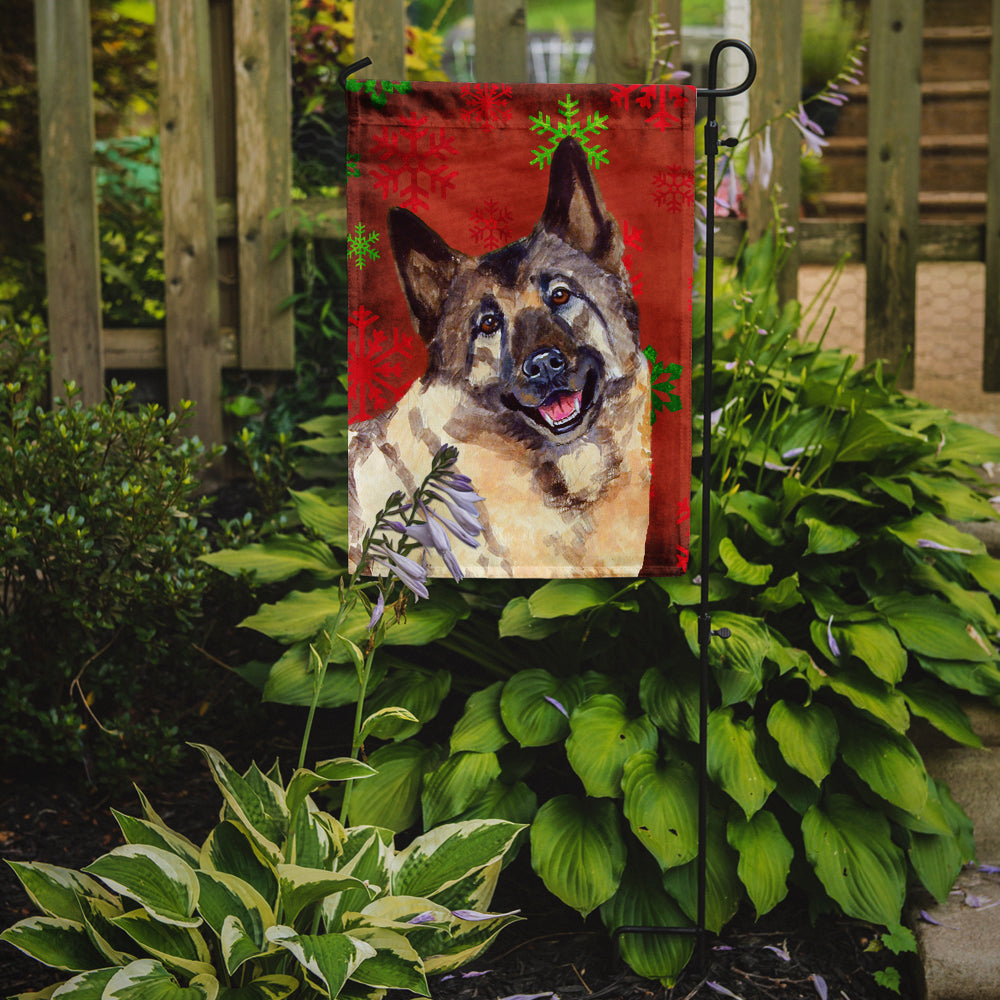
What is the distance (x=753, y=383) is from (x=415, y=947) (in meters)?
1.49

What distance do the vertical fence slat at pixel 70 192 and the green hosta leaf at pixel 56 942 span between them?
2.10 metres

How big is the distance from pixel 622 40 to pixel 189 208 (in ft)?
4.93

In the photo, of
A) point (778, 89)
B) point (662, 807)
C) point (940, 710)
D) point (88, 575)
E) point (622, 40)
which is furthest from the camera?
point (778, 89)

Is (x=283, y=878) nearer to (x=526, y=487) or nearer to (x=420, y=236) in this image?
(x=526, y=487)

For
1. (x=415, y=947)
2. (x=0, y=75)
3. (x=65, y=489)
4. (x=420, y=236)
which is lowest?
(x=415, y=947)

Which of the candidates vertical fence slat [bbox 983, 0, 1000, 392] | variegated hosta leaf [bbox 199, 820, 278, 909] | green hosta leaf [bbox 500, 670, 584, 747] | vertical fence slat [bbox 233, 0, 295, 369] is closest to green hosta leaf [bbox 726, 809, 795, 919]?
green hosta leaf [bbox 500, 670, 584, 747]

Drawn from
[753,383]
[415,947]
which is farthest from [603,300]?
[415,947]

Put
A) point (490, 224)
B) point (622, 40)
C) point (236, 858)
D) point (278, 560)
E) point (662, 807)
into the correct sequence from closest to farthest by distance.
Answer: point (236, 858), point (490, 224), point (662, 807), point (278, 560), point (622, 40)

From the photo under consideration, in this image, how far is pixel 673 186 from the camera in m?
1.83

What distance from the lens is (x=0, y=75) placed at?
416cm

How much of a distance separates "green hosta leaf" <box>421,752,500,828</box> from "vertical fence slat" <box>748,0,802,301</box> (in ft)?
7.05

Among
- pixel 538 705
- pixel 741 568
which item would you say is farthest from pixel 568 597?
pixel 741 568

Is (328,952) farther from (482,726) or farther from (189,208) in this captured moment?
(189,208)

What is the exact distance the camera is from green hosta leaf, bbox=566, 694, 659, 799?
195 centimetres
